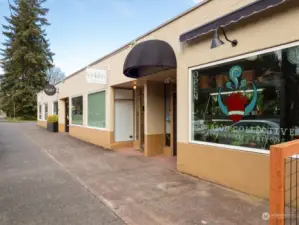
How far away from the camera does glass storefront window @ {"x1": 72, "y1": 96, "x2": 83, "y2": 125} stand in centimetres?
1363

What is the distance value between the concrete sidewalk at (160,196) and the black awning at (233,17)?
3379 mm

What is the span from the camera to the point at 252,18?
4555mm

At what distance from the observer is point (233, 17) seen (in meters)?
4.59

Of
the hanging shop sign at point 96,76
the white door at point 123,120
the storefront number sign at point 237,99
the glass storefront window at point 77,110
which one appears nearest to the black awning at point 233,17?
the storefront number sign at point 237,99

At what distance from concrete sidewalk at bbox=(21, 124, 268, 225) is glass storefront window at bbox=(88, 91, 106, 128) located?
3653 mm

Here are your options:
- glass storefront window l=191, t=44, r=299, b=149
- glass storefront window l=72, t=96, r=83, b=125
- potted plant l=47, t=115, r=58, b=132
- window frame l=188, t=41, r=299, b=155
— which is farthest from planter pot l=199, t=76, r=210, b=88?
potted plant l=47, t=115, r=58, b=132

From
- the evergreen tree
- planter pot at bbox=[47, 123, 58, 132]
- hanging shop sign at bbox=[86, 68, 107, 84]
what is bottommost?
planter pot at bbox=[47, 123, 58, 132]

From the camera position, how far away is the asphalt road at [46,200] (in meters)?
3.70

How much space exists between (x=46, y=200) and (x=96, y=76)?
20.2 ft

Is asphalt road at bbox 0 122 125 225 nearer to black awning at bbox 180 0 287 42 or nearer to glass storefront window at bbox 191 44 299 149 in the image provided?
glass storefront window at bbox 191 44 299 149

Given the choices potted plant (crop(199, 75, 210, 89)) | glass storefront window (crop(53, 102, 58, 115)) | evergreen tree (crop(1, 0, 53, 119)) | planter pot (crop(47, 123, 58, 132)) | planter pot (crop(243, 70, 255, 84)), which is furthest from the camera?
evergreen tree (crop(1, 0, 53, 119))

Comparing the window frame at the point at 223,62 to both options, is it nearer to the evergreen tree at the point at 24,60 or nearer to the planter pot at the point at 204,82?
the planter pot at the point at 204,82

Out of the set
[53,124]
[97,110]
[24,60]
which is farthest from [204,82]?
[24,60]

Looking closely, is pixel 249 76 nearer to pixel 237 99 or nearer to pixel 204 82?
pixel 237 99
